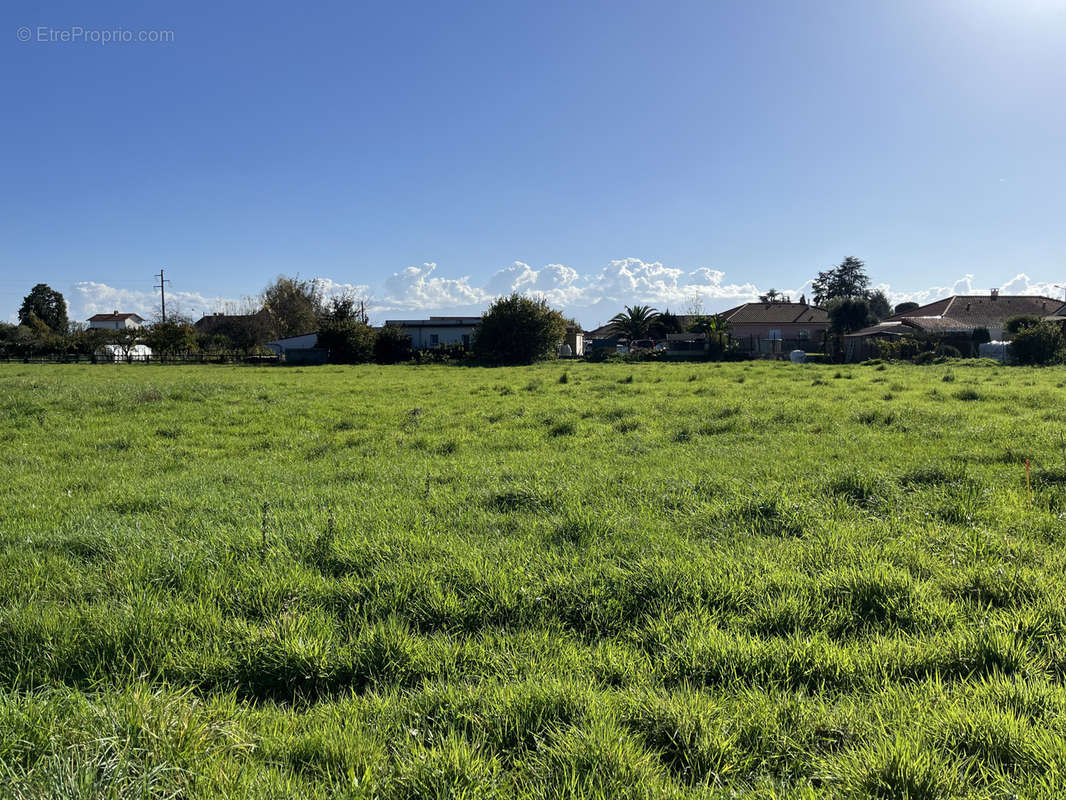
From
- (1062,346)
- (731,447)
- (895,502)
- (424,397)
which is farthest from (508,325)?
(895,502)

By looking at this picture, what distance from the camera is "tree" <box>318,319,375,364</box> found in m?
48.4

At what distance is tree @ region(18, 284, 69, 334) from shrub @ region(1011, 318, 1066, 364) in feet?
364

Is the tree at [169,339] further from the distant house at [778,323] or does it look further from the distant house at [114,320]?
the distant house at [114,320]

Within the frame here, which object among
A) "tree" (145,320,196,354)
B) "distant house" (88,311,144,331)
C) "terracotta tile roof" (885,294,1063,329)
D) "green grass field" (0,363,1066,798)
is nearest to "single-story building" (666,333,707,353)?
"terracotta tile roof" (885,294,1063,329)

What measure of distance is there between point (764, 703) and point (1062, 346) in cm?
4001

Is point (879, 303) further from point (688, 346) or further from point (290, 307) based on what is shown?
point (290, 307)

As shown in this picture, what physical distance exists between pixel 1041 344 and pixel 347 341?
44877 millimetres

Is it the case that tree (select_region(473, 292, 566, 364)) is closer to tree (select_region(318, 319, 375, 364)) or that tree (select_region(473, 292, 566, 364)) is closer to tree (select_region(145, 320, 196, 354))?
tree (select_region(318, 319, 375, 364))

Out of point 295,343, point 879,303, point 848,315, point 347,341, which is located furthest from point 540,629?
point 879,303

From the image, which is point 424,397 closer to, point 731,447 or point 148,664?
point 731,447

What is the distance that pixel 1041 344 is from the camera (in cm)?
3150

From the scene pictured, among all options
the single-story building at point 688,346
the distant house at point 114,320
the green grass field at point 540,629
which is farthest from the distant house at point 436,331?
the distant house at point 114,320

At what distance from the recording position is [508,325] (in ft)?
152

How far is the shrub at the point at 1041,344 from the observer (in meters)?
31.4
